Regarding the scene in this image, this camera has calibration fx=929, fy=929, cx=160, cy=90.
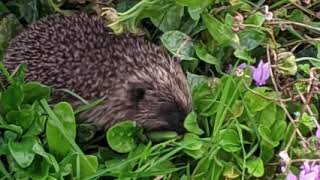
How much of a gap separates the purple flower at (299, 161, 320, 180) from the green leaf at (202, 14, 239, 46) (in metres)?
0.71

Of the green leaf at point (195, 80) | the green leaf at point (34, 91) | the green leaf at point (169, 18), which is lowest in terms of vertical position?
the green leaf at point (195, 80)

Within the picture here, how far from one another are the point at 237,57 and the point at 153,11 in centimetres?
44

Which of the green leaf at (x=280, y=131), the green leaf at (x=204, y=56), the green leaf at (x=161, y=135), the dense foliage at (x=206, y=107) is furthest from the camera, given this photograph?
the green leaf at (x=204, y=56)

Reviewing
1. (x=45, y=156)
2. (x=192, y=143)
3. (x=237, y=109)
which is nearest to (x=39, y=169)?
(x=45, y=156)

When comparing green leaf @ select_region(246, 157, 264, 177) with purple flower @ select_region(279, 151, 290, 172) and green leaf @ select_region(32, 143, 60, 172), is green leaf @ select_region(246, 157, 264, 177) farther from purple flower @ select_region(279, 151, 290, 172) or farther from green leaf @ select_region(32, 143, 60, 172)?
green leaf @ select_region(32, 143, 60, 172)

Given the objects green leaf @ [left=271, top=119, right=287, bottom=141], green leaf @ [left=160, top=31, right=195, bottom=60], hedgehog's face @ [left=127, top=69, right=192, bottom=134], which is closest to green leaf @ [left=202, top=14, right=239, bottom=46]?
green leaf @ [left=160, top=31, right=195, bottom=60]

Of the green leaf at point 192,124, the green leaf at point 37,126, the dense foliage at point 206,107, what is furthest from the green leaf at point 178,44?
the green leaf at point 37,126

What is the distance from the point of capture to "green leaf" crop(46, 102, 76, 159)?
3.60 m

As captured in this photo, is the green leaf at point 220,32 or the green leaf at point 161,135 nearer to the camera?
the green leaf at point 161,135

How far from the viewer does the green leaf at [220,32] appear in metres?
4.10

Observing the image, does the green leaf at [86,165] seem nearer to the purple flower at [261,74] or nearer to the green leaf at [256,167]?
the green leaf at [256,167]

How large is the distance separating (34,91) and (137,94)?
0.56 m

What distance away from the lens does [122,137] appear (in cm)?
383

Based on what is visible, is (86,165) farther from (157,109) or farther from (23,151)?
(157,109)
